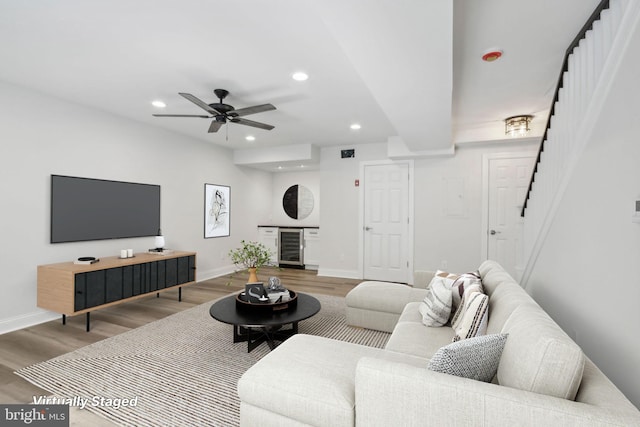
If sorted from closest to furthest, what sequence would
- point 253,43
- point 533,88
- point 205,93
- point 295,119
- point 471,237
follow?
point 253,43
point 533,88
point 205,93
point 295,119
point 471,237

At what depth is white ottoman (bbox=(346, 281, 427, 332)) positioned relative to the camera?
2877 mm

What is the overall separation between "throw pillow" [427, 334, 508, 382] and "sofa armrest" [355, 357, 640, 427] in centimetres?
7

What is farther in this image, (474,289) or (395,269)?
(395,269)

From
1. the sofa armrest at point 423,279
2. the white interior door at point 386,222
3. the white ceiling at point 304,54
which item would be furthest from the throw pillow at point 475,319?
the white interior door at point 386,222

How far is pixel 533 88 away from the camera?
303cm

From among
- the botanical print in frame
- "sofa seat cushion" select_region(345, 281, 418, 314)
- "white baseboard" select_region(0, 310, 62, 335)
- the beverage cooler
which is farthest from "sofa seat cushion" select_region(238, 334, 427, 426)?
the beverage cooler

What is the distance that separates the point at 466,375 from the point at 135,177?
455 cm

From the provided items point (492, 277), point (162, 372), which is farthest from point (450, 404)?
point (162, 372)

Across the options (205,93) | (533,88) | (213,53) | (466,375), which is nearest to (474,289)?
(466,375)

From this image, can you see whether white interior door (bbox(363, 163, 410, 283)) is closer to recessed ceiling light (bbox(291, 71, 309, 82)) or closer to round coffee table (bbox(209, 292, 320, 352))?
round coffee table (bbox(209, 292, 320, 352))

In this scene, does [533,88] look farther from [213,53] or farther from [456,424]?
[456,424]

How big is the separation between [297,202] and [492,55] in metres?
5.44

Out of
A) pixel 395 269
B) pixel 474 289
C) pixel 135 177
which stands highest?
pixel 135 177

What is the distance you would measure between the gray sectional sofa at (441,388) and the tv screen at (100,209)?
328cm
